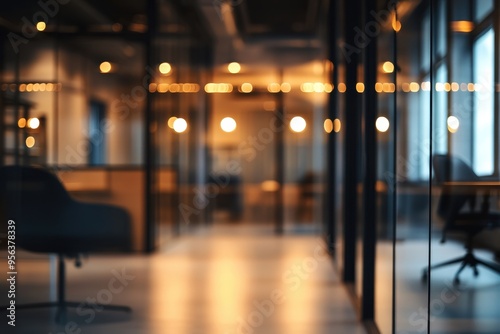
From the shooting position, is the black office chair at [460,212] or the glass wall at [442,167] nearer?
the glass wall at [442,167]

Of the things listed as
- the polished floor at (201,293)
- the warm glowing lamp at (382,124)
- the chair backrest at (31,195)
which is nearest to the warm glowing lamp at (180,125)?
the polished floor at (201,293)

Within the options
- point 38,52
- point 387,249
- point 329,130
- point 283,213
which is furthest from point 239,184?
point 387,249

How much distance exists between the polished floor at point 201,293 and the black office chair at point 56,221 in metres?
0.11

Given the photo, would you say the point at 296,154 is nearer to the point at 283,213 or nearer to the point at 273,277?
the point at 283,213

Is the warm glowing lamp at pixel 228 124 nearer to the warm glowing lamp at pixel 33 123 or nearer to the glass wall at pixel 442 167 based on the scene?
the warm glowing lamp at pixel 33 123

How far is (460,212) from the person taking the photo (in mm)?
2895

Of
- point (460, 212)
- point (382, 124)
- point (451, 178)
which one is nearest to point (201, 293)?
point (382, 124)

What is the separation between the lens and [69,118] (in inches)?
293

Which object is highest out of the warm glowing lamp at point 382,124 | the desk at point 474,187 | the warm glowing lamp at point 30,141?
the warm glowing lamp at point 382,124

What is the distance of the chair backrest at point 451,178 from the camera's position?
2654 mm

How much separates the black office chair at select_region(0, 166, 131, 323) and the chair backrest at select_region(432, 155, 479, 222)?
2.32m

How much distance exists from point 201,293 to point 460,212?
343 centimetres

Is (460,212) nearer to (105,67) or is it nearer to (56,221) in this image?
(56,221)

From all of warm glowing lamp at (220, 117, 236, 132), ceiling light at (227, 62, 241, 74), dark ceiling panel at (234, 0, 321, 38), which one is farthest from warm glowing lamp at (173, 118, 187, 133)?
dark ceiling panel at (234, 0, 321, 38)
